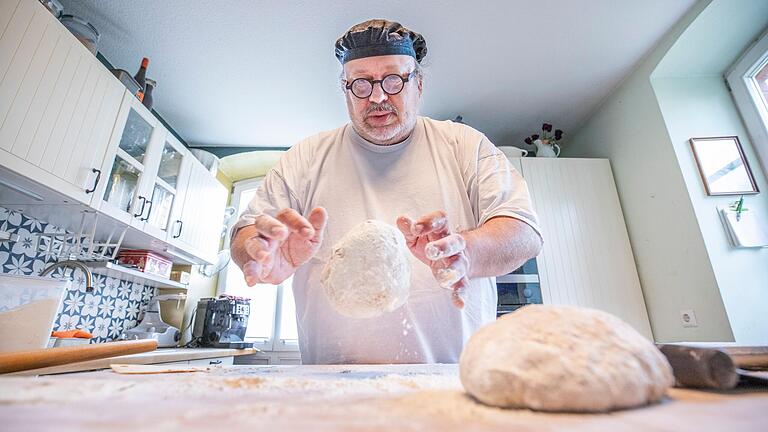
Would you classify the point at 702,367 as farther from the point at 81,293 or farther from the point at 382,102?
the point at 81,293

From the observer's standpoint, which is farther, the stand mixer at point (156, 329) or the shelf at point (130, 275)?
the stand mixer at point (156, 329)

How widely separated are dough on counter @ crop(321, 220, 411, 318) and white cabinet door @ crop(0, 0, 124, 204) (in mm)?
1493

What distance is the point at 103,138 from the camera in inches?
76.8

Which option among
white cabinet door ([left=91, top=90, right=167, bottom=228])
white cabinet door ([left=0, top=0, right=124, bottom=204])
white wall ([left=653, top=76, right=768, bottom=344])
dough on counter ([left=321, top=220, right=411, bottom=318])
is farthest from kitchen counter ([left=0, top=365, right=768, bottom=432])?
white wall ([left=653, top=76, right=768, bottom=344])

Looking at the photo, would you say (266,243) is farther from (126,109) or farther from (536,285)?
(536,285)

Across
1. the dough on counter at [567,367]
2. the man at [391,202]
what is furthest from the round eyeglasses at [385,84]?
the dough on counter at [567,367]

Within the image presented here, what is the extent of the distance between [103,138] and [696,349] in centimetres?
252

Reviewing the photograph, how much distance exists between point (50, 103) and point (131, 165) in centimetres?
59

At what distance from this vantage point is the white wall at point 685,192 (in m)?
2.02

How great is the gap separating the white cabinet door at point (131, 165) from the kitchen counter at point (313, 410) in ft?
5.87

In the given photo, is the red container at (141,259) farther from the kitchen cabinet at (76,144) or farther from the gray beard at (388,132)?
the gray beard at (388,132)

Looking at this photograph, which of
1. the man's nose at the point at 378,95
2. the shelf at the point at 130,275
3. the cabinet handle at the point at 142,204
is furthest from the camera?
the cabinet handle at the point at 142,204

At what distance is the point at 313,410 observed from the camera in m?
0.42

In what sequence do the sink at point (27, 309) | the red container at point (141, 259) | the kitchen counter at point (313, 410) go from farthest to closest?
the red container at point (141, 259) → the sink at point (27, 309) → the kitchen counter at point (313, 410)
